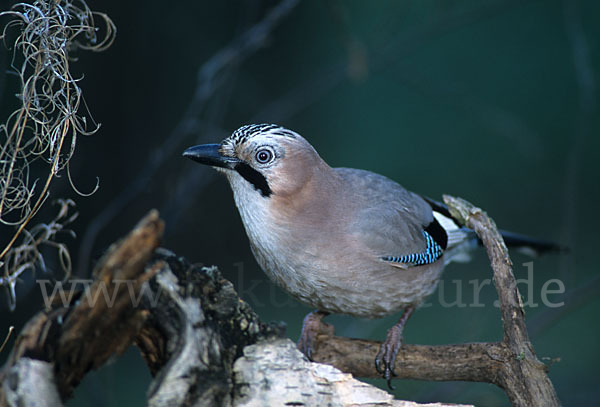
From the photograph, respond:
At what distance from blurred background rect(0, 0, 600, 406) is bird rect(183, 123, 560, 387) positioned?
88 centimetres

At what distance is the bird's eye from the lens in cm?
274

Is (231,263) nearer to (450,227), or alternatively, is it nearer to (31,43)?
(450,227)

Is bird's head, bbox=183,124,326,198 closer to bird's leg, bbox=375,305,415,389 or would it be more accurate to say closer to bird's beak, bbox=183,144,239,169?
bird's beak, bbox=183,144,239,169

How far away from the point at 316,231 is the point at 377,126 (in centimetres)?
330

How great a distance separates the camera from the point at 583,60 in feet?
13.3

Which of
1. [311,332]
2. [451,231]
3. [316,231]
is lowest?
[311,332]

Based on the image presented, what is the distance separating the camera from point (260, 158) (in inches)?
108

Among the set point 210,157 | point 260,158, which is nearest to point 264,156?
point 260,158

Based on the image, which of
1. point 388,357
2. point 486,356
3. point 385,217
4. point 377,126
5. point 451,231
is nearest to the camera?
point 486,356

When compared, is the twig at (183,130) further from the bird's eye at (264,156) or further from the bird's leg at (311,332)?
the bird's leg at (311,332)

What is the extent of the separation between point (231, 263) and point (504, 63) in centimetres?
315

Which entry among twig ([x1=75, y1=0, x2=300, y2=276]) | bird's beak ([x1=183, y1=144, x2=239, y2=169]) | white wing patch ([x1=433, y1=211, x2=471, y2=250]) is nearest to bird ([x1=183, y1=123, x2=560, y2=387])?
bird's beak ([x1=183, y1=144, x2=239, y2=169])

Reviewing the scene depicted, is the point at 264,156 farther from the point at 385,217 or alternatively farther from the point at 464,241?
the point at 464,241

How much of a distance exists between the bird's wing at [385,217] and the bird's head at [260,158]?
0.36 m
